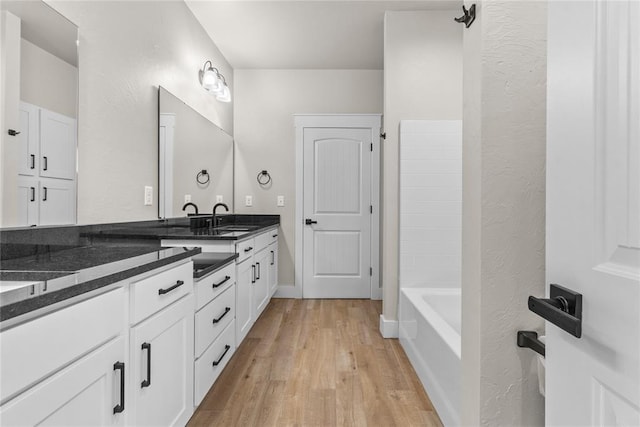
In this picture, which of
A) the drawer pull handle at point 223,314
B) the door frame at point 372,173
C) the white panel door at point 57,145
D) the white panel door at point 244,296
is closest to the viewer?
the white panel door at point 57,145

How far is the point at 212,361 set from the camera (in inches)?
73.9

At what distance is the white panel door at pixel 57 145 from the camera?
1422mm

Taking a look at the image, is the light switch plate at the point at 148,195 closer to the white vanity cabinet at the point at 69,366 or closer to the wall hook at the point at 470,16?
the white vanity cabinet at the point at 69,366

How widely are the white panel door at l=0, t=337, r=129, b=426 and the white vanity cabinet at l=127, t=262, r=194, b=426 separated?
8cm

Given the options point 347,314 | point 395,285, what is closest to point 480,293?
point 395,285

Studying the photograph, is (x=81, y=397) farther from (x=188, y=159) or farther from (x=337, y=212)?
(x=337, y=212)

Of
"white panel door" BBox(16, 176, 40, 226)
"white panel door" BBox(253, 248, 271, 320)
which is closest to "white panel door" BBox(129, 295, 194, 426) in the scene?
"white panel door" BBox(16, 176, 40, 226)

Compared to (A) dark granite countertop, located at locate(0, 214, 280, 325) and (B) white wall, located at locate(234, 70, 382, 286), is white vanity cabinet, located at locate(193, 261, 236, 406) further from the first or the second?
(B) white wall, located at locate(234, 70, 382, 286)

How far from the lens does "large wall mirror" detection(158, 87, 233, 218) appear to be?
246 centimetres

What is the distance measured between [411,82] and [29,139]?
2569mm

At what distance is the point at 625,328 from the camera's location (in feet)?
1.50

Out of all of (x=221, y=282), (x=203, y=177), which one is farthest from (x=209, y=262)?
(x=203, y=177)

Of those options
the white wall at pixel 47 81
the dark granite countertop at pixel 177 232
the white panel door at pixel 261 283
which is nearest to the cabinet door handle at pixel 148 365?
the dark granite countertop at pixel 177 232

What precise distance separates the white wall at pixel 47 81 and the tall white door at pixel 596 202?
1.69 meters
